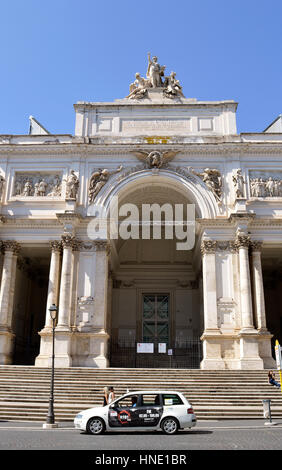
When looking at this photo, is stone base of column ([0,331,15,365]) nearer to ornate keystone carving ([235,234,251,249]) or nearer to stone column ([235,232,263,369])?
stone column ([235,232,263,369])

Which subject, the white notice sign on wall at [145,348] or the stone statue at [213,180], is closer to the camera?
the white notice sign on wall at [145,348]

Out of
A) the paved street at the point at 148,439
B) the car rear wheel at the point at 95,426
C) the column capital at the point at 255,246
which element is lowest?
the paved street at the point at 148,439

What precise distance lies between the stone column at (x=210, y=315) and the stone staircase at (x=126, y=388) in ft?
6.78

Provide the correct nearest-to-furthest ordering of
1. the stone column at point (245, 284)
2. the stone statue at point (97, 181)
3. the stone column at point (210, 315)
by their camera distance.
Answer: the stone column at point (210, 315)
the stone column at point (245, 284)
the stone statue at point (97, 181)

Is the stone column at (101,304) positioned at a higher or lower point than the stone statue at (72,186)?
lower

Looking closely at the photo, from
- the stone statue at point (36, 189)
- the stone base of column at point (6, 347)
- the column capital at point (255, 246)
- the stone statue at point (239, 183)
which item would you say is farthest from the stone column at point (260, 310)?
the stone base of column at point (6, 347)

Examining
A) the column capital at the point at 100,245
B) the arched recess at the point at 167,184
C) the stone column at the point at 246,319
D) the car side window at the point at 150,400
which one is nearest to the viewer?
the car side window at the point at 150,400

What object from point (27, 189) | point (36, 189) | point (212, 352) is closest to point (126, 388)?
point (212, 352)

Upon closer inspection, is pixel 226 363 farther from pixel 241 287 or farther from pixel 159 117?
pixel 159 117

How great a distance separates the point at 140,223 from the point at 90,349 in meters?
9.62

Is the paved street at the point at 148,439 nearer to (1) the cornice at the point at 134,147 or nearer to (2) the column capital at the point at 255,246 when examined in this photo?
(2) the column capital at the point at 255,246

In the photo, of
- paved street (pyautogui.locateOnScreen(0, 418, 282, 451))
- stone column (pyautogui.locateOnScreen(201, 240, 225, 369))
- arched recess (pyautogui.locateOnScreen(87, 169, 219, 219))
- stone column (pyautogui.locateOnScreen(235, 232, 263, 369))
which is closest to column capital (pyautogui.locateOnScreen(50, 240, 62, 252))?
arched recess (pyautogui.locateOnScreen(87, 169, 219, 219))

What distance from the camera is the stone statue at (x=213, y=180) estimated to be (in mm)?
26656

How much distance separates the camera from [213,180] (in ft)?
88.3
